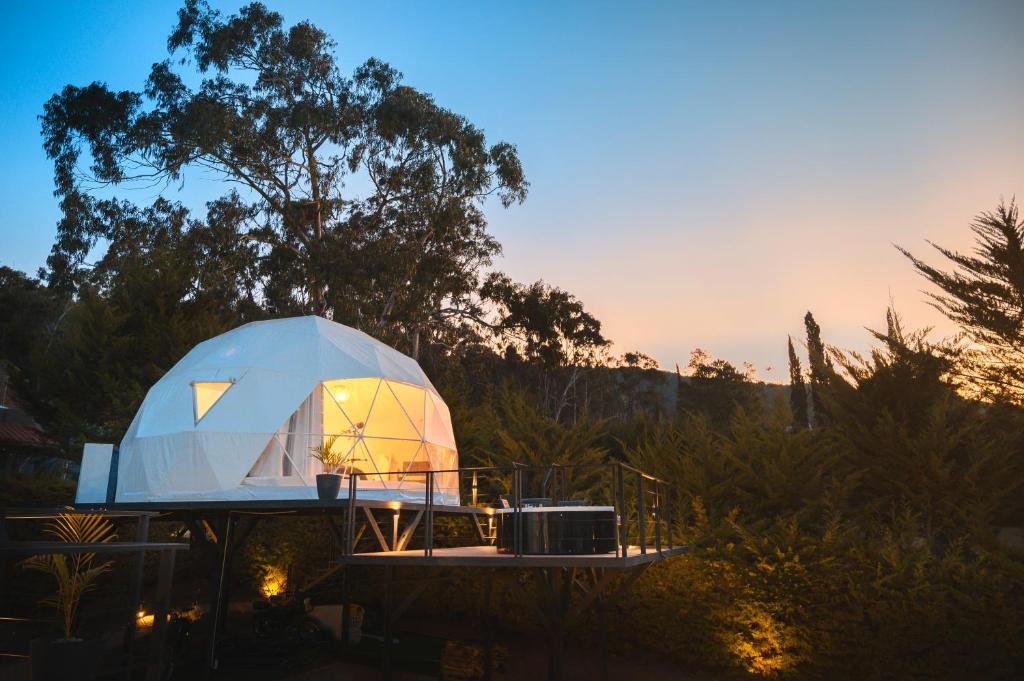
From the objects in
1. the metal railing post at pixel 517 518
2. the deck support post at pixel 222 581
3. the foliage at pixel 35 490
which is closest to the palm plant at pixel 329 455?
the deck support post at pixel 222 581

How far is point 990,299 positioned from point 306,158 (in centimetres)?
2267

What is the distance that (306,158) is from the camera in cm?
2734

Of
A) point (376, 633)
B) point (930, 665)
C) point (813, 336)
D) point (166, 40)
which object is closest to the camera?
point (930, 665)

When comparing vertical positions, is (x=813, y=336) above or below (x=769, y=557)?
above

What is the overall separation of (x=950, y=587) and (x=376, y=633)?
9259 millimetres

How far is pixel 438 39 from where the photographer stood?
15.4m

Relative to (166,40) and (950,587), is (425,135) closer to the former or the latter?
(166,40)

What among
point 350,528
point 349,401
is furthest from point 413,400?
point 350,528

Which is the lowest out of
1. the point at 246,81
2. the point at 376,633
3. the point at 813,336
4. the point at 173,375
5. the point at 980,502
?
the point at 376,633

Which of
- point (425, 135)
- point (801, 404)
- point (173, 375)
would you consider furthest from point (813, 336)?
point (173, 375)

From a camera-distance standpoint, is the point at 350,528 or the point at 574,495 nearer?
the point at 350,528

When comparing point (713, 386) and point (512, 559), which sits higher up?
point (713, 386)

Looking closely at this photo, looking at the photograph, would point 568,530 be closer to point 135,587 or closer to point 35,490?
point 135,587

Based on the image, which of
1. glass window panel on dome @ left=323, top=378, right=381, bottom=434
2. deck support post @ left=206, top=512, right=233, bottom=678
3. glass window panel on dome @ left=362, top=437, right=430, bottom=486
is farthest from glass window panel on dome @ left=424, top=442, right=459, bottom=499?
deck support post @ left=206, top=512, right=233, bottom=678
